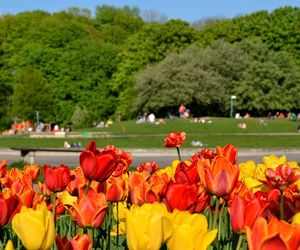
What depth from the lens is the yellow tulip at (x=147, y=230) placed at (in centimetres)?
178

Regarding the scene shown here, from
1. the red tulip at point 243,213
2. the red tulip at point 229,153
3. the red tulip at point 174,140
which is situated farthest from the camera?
the red tulip at point 174,140

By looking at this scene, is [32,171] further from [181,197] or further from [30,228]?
[30,228]

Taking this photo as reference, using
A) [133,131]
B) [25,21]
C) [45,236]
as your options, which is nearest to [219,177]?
[45,236]

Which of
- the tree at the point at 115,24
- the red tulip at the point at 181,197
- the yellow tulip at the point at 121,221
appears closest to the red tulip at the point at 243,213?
the red tulip at the point at 181,197

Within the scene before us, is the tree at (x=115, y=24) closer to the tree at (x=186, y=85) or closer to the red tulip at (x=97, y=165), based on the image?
the tree at (x=186, y=85)

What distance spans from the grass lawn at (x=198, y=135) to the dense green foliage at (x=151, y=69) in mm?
10423

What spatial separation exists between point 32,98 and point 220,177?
60.3 metres

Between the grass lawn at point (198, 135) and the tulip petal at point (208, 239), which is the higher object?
the tulip petal at point (208, 239)

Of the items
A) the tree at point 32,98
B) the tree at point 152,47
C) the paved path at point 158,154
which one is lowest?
the paved path at point 158,154

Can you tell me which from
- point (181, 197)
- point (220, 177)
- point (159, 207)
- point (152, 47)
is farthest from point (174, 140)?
point (152, 47)

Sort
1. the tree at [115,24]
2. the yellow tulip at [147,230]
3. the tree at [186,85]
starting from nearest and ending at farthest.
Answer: the yellow tulip at [147,230] → the tree at [186,85] → the tree at [115,24]

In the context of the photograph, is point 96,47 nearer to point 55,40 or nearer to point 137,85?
point 55,40

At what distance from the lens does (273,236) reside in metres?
1.59

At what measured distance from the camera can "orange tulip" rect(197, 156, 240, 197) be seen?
2.64m
